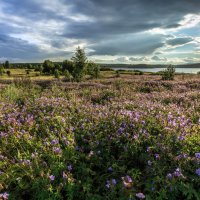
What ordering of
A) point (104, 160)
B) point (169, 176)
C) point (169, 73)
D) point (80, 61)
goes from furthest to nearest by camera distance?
point (80, 61) → point (169, 73) → point (104, 160) → point (169, 176)

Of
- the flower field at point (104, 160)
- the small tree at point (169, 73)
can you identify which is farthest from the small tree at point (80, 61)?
the flower field at point (104, 160)

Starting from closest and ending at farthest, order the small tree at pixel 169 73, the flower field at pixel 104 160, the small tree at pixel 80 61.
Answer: the flower field at pixel 104 160 → the small tree at pixel 169 73 → the small tree at pixel 80 61

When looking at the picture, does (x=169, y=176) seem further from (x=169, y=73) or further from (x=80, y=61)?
(x=80, y=61)

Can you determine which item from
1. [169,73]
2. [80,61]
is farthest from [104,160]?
[80,61]

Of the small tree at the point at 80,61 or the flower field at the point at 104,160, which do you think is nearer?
the flower field at the point at 104,160

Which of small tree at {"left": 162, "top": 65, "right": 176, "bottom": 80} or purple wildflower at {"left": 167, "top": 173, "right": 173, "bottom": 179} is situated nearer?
purple wildflower at {"left": 167, "top": 173, "right": 173, "bottom": 179}

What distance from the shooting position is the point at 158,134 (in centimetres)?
482

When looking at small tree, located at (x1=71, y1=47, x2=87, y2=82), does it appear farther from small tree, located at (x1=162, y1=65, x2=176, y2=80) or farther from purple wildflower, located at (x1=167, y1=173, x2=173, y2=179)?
purple wildflower, located at (x1=167, y1=173, x2=173, y2=179)

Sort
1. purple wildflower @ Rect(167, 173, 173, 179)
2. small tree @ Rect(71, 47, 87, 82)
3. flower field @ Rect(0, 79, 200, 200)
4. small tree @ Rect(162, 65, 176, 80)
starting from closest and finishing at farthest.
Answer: purple wildflower @ Rect(167, 173, 173, 179) → flower field @ Rect(0, 79, 200, 200) → small tree @ Rect(162, 65, 176, 80) → small tree @ Rect(71, 47, 87, 82)

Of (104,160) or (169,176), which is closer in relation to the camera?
(169,176)

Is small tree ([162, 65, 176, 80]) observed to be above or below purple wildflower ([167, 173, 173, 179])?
above

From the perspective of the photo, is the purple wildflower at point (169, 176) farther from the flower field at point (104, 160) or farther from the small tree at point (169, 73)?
the small tree at point (169, 73)

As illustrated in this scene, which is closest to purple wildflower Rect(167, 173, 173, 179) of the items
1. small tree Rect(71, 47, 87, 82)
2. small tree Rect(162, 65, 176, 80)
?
small tree Rect(162, 65, 176, 80)

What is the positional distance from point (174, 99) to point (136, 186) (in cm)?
656
